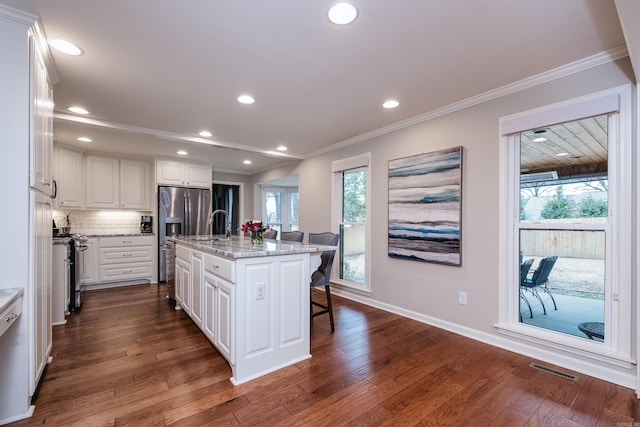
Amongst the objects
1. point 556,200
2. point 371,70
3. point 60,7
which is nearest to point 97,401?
point 60,7

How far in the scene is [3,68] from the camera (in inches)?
64.2

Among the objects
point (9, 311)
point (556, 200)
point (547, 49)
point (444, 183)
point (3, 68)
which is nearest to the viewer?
point (9, 311)

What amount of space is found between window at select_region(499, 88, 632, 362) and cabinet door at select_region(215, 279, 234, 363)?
237 cm

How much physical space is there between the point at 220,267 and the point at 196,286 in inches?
30.2

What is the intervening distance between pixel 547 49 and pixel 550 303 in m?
2.03

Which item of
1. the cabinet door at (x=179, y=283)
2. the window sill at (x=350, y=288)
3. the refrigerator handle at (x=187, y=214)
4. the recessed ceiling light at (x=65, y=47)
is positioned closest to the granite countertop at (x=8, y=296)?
the recessed ceiling light at (x=65, y=47)

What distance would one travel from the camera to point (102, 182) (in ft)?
16.8

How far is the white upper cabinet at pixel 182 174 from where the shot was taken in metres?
5.40

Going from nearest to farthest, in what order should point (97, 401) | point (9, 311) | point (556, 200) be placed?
1. point (9, 311)
2. point (97, 401)
3. point (556, 200)

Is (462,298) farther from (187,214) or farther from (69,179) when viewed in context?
(69,179)

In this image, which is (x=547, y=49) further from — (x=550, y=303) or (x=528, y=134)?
(x=550, y=303)

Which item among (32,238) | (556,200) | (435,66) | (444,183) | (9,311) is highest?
(435,66)

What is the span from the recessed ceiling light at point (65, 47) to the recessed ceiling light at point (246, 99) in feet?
4.05

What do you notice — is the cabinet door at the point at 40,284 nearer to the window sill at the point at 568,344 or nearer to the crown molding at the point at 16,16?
the crown molding at the point at 16,16
